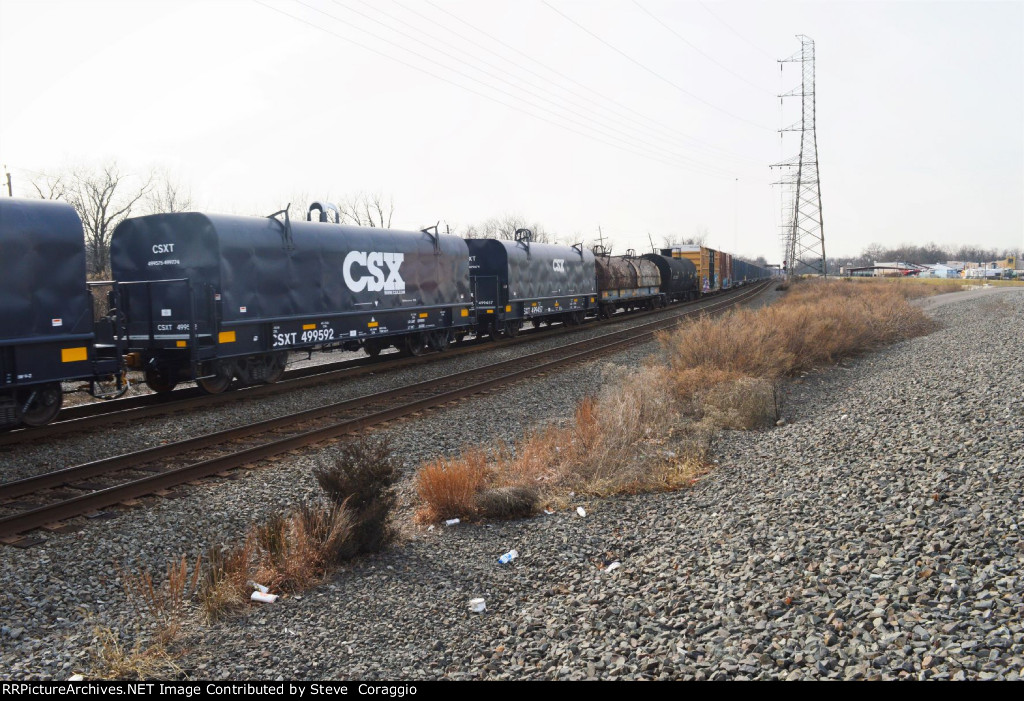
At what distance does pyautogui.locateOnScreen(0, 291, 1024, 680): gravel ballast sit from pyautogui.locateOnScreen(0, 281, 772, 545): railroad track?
497 millimetres

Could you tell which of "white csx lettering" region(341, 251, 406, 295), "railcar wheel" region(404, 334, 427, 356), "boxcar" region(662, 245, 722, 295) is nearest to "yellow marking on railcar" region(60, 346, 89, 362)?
"white csx lettering" region(341, 251, 406, 295)

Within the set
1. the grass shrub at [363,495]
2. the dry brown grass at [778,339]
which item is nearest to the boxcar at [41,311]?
the grass shrub at [363,495]

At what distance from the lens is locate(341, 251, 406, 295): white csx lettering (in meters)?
15.9

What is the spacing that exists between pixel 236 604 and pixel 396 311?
12694mm

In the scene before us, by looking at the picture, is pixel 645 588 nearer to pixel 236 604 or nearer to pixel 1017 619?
pixel 1017 619

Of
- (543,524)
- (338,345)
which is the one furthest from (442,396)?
(543,524)

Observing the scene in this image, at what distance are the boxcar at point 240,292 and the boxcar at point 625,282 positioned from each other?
54.1ft

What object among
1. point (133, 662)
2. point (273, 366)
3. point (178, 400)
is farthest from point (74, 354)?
point (133, 662)

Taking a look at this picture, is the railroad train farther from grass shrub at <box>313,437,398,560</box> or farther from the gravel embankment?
grass shrub at <box>313,437,398,560</box>

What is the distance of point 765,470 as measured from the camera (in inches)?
307

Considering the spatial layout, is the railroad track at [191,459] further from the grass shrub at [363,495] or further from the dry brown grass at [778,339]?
the dry brown grass at [778,339]

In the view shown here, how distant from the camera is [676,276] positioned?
42.4 m

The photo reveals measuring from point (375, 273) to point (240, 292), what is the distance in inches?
160

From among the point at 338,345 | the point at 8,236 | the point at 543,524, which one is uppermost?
the point at 8,236
